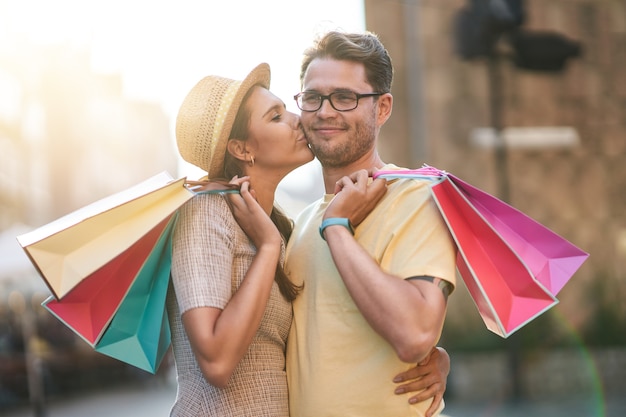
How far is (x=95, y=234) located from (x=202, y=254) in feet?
1.12

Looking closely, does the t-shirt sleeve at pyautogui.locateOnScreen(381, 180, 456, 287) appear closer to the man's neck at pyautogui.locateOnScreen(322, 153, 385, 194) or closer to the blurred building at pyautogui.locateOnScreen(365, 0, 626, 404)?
the man's neck at pyautogui.locateOnScreen(322, 153, 385, 194)

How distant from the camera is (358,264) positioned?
114 inches

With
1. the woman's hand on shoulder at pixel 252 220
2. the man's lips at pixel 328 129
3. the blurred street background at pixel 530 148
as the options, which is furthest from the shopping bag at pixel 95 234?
the blurred street background at pixel 530 148

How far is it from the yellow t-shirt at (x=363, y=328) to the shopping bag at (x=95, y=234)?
620 millimetres

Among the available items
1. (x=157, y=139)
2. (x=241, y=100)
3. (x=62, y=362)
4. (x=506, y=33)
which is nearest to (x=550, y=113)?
(x=506, y=33)

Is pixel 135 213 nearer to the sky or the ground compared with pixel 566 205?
nearer to the sky

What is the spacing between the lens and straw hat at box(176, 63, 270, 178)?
3.29 metres

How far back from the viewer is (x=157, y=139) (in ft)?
186

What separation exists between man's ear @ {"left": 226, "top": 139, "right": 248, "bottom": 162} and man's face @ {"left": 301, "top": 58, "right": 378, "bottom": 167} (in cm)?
26

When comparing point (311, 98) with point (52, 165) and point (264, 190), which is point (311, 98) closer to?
point (264, 190)

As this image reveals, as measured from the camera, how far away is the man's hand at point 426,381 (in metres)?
3.06

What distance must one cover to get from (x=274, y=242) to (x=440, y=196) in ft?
1.88

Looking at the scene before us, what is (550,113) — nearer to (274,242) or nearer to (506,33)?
(506,33)

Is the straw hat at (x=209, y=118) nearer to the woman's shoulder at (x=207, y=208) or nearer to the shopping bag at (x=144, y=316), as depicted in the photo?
the woman's shoulder at (x=207, y=208)
